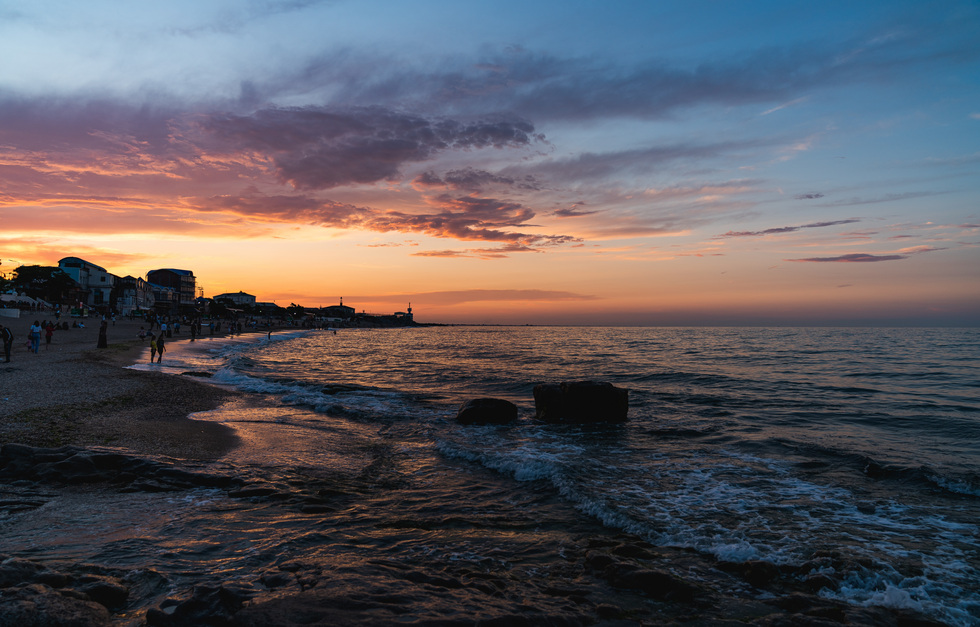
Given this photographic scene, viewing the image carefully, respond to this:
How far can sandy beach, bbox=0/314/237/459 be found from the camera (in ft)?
36.4

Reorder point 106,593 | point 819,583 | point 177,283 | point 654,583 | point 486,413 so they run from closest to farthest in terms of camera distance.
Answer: point 106,593
point 654,583
point 819,583
point 486,413
point 177,283

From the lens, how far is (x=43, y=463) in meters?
8.56

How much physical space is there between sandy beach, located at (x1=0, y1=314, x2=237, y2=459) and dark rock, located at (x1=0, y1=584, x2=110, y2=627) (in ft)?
22.6

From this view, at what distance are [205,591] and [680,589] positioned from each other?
5338 millimetres

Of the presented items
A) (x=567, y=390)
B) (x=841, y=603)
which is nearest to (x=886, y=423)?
(x=567, y=390)

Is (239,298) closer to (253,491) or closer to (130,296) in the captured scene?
(130,296)

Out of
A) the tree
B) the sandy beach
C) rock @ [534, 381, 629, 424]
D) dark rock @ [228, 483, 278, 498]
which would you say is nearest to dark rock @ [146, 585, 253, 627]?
dark rock @ [228, 483, 278, 498]

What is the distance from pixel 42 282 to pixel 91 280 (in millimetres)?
22036

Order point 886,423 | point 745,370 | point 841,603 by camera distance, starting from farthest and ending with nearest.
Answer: point 745,370
point 886,423
point 841,603

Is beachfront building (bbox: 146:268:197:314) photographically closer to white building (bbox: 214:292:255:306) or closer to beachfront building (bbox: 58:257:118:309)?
white building (bbox: 214:292:255:306)

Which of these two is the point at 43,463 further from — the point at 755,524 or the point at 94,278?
the point at 94,278

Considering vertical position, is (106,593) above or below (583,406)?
above

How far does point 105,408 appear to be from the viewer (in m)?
14.9

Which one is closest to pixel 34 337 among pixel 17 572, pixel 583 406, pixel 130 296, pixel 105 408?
pixel 105 408
